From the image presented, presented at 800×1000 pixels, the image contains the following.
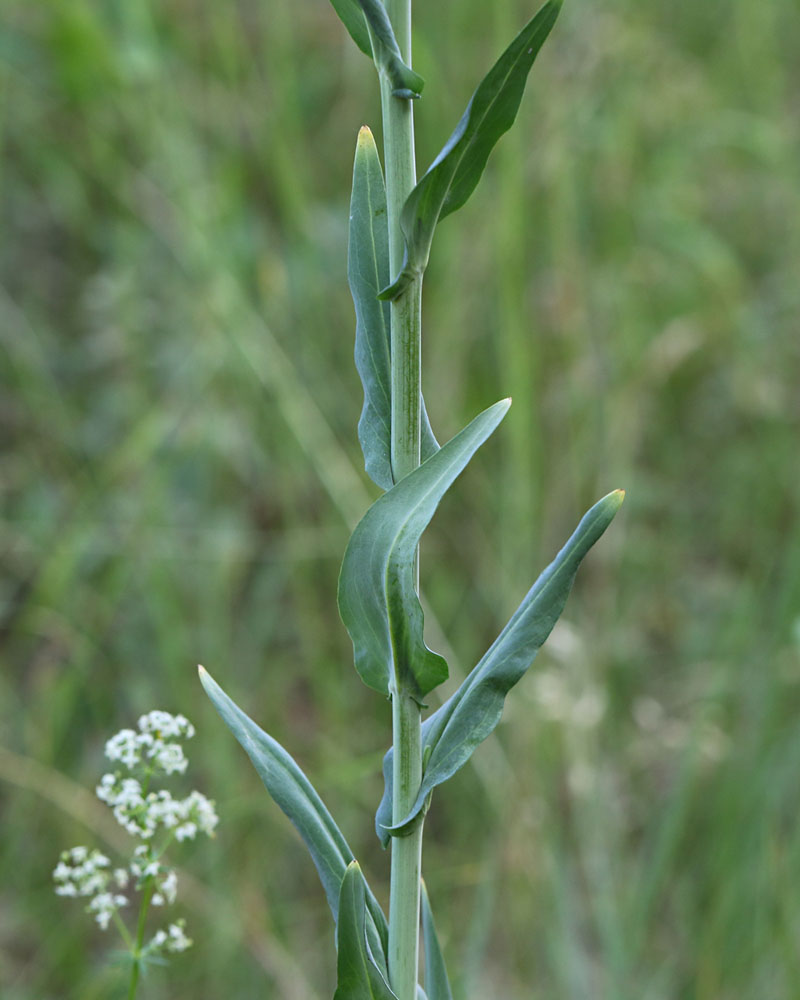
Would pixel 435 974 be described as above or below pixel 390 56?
below

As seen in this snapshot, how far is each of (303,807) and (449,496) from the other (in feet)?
6.37

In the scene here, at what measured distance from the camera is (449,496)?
2.89 m

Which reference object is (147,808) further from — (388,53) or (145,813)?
(388,53)

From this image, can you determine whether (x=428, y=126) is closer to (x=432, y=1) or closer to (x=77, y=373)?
(x=432, y=1)

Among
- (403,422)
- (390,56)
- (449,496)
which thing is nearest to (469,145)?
(390,56)

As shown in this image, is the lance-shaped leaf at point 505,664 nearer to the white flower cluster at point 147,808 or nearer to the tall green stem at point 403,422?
the tall green stem at point 403,422

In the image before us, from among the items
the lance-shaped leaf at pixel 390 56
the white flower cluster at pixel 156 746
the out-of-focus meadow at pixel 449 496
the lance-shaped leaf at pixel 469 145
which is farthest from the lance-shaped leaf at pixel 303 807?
the out-of-focus meadow at pixel 449 496

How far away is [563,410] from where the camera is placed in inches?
116

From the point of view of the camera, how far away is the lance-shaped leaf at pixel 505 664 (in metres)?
0.91

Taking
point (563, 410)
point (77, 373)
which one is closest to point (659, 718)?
point (563, 410)

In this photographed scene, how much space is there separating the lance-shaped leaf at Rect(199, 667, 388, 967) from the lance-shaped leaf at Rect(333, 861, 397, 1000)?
62 millimetres

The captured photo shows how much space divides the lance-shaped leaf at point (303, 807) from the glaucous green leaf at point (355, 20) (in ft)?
1.88

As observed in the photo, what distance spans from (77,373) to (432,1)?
63.6 inches

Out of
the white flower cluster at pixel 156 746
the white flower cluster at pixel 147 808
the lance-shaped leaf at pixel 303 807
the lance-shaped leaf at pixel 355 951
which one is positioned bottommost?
the lance-shaped leaf at pixel 355 951
